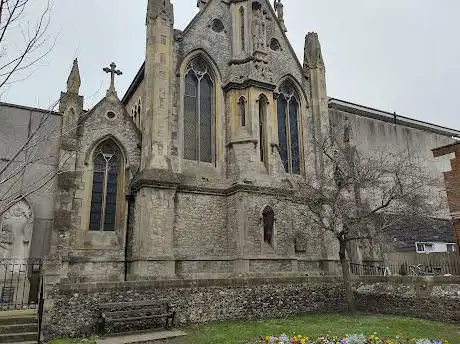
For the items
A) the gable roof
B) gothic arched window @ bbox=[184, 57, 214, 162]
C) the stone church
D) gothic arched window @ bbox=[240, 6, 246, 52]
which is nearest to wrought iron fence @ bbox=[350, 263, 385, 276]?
the stone church

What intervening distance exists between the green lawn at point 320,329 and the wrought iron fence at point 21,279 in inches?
253

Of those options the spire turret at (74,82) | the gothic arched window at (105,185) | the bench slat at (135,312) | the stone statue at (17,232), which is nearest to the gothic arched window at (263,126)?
the gothic arched window at (105,185)

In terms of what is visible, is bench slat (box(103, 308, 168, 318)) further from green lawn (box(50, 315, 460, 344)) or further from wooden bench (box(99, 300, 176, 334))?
green lawn (box(50, 315, 460, 344))

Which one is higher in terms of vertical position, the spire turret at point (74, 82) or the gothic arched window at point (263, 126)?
the spire turret at point (74, 82)

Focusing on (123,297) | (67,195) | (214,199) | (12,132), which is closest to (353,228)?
(214,199)

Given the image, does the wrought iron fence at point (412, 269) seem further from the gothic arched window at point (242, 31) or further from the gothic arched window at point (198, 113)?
the gothic arched window at point (242, 31)

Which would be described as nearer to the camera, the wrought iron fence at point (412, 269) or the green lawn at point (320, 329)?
the green lawn at point (320, 329)

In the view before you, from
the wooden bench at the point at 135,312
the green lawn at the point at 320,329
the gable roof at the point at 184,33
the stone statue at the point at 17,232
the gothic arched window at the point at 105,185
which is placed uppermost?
the gable roof at the point at 184,33

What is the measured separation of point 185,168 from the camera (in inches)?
721

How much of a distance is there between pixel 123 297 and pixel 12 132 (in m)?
11.3

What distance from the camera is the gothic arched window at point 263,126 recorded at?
19.9m

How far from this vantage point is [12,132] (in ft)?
58.8

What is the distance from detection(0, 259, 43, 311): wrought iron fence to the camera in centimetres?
1468

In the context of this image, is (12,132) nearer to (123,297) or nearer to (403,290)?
(123,297)
